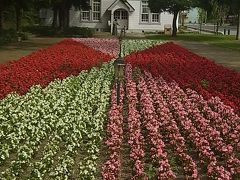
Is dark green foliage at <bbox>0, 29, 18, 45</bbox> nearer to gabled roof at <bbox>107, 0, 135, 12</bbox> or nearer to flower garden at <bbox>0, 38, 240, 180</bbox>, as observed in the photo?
flower garden at <bbox>0, 38, 240, 180</bbox>

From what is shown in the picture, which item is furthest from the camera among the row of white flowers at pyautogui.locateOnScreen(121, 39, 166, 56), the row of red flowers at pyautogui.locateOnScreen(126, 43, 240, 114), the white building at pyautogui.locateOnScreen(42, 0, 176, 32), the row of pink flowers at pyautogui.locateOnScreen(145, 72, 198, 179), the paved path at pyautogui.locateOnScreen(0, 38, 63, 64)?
the white building at pyautogui.locateOnScreen(42, 0, 176, 32)

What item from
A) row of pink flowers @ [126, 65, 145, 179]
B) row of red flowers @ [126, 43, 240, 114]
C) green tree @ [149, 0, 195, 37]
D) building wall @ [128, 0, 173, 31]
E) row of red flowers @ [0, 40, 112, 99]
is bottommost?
row of pink flowers @ [126, 65, 145, 179]

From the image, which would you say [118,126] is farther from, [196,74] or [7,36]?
[7,36]

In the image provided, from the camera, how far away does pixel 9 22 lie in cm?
5450

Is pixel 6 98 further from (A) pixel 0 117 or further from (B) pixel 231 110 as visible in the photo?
(B) pixel 231 110

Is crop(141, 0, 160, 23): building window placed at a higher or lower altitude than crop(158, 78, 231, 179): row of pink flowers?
higher

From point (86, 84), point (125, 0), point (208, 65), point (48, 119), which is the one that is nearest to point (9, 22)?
point (125, 0)

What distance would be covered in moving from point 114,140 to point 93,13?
56.2 metres

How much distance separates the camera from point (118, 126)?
31.9 ft

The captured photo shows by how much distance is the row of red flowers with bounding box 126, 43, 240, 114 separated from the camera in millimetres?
13345

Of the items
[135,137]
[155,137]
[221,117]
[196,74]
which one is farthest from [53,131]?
[196,74]

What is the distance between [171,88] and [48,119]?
194 inches

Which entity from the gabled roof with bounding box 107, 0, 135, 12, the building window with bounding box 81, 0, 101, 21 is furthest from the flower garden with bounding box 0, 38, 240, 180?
the building window with bounding box 81, 0, 101, 21

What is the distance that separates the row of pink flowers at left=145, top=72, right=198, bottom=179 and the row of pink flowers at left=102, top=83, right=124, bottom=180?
0.84 m
